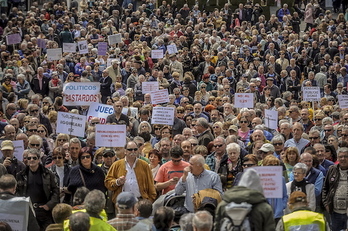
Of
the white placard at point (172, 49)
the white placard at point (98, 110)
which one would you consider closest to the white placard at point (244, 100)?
the white placard at point (98, 110)

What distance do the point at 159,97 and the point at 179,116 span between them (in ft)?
5.98

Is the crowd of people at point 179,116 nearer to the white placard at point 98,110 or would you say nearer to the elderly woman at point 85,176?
the elderly woman at point 85,176

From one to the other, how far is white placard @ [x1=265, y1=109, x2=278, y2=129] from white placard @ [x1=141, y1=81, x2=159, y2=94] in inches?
193

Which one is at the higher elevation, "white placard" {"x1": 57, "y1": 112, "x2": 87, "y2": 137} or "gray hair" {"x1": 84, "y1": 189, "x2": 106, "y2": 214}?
"white placard" {"x1": 57, "y1": 112, "x2": 87, "y2": 137}

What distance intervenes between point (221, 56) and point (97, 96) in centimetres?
843

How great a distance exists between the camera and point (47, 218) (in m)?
11.8

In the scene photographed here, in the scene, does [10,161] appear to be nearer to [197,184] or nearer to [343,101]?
[197,184]

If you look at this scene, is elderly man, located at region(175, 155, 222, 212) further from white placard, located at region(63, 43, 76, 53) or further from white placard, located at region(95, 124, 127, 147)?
white placard, located at region(63, 43, 76, 53)

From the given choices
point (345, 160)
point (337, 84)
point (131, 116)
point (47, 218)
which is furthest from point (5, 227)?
point (337, 84)

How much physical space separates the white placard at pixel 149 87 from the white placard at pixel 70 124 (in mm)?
5945

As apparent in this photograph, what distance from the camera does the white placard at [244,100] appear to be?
19.5m

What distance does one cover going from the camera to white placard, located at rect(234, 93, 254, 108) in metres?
19.5

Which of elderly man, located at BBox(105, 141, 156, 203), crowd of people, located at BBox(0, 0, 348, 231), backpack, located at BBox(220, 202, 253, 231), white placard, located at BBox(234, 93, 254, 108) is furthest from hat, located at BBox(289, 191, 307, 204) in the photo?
white placard, located at BBox(234, 93, 254, 108)

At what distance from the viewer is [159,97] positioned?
19.7 meters
